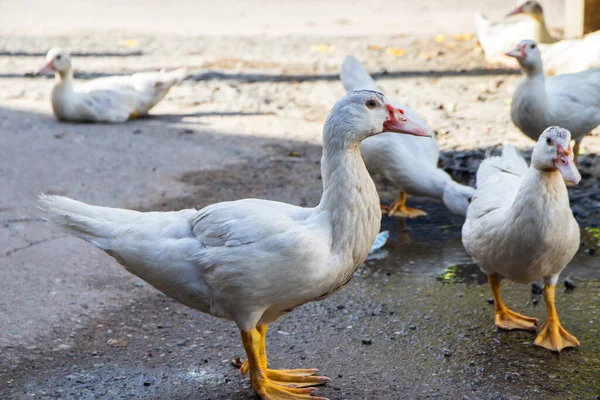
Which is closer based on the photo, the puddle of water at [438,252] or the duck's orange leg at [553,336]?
the duck's orange leg at [553,336]

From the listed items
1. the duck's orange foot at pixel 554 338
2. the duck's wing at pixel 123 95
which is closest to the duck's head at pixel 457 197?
the duck's orange foot at pixel 554 338

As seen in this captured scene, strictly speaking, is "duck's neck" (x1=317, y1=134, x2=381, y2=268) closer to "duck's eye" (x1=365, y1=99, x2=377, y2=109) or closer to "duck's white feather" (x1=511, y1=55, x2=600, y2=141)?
"duck's eye" (x1=365, y1=99, x2=377, y2=109)

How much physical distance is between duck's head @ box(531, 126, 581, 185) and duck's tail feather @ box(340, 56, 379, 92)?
2617mm

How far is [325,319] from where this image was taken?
4230 mm

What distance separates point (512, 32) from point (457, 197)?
535 centimetres

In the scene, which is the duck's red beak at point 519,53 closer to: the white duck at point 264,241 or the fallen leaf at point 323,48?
the white duck at point 264,241

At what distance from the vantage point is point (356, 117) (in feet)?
10.7

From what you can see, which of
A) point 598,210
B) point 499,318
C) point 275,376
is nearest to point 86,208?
point 275,376

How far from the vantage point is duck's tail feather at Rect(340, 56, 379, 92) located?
6.25 metres

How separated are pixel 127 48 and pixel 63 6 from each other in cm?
368

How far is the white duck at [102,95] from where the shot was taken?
792 centimetres

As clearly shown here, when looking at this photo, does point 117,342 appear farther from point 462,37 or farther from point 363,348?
point 462,37

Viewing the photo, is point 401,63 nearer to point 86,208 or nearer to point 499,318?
point 499,318

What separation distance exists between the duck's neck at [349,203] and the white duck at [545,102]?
10.5ft
